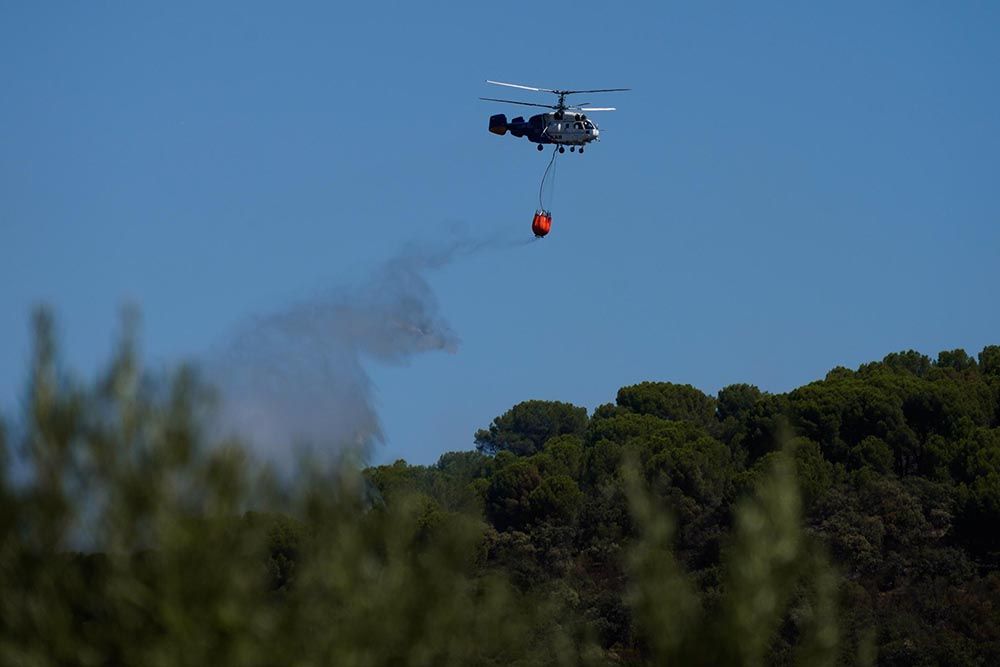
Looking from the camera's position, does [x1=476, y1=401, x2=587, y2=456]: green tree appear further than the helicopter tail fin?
Yes

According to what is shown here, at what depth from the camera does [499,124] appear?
62.8 metres

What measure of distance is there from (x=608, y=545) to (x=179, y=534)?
217 ft

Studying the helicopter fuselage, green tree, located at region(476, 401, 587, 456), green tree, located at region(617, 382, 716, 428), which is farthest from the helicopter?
green tree, located at region(476, 401, 587, 456)

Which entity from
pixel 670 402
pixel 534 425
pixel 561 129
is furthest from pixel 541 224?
pixel 534 425

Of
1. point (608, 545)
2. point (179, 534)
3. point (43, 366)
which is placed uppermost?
point (608, 545)

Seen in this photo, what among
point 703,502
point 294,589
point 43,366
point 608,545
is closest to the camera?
point 294,589

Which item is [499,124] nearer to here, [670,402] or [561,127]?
[561,127]

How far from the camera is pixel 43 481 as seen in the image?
1923cm

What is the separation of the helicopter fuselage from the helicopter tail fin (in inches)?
54.5

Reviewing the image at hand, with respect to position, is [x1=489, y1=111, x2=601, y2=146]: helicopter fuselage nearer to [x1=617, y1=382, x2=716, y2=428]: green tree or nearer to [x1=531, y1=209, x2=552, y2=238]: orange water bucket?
[x1=531, y1=209, x2=552, y2=238]: orange water bucket

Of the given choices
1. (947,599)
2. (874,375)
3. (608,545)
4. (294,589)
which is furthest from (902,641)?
(294,589)

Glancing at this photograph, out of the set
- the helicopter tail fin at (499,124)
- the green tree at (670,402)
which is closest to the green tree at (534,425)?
the green tree at (670,402)

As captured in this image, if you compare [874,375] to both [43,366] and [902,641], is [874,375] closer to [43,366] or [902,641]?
[902,641]

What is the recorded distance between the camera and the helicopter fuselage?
5988 cm
